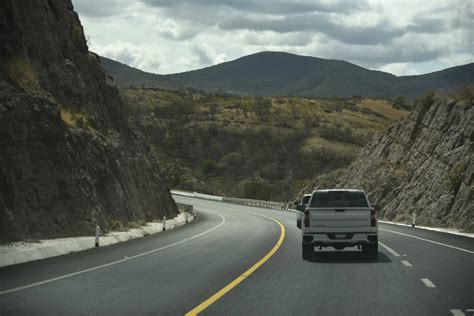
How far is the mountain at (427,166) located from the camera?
46.0 meters

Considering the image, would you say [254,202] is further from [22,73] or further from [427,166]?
[22,73]

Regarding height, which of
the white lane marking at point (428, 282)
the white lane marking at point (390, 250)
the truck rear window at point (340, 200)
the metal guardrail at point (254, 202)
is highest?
the truck rear window at point (340, 200)

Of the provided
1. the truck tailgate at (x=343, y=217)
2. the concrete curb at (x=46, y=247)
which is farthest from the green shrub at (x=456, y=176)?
the truck tailgate at (x=343, y=217)

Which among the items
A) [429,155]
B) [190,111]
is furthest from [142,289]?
[190,111]

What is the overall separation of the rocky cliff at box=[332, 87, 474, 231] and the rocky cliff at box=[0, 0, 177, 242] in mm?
18320

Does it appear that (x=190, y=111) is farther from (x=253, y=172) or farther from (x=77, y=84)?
(x=77, y=84)

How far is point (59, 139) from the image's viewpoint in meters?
28.4

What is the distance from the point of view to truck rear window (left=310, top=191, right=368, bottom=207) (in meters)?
20.4

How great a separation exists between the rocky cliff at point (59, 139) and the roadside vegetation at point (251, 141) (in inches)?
2598

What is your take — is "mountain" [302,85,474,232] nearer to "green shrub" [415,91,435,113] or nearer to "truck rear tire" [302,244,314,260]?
"green shrub" [415,91,435,113]

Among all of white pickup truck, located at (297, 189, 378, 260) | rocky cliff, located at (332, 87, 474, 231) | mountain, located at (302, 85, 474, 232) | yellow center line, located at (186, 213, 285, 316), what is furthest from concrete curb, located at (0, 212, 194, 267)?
rocky cliff, located at (332, 87, 474, 231)

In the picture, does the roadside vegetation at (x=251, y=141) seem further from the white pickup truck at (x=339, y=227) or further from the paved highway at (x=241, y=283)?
the white pickup truck at (x=339, y=227)

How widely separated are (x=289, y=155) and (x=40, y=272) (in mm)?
122550

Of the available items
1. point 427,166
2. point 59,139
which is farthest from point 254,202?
point 59,139
